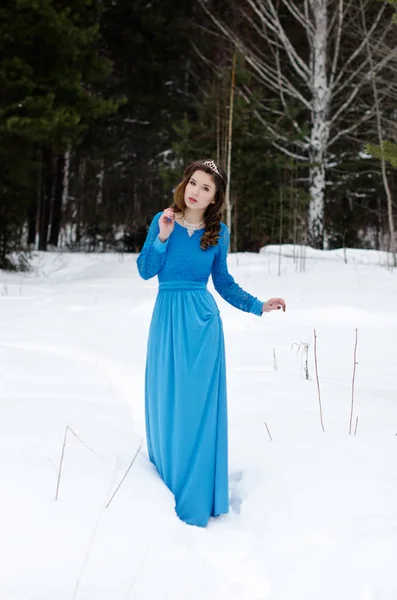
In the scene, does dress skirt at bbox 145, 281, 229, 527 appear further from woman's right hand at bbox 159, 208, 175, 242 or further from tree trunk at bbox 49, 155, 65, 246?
tree trunk at bbox 49, 155, 65, 246

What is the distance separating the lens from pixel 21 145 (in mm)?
10555

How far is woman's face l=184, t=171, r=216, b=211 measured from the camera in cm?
259

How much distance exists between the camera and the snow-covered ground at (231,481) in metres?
2.08

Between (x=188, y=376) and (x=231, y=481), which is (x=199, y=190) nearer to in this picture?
(x=188, y=376)

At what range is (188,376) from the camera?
258 cm

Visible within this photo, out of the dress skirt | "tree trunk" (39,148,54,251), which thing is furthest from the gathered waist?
"tree trunk" (39,148,54,251)

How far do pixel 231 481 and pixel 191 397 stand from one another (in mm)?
665

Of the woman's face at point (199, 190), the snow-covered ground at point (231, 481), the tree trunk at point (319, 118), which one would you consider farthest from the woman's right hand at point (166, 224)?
the tree trunk at point (319, 118)

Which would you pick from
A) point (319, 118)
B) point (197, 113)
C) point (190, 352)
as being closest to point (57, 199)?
point (197, 113)

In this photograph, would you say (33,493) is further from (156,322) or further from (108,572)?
(156,322)

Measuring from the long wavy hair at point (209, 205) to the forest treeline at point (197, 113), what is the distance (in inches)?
65.1

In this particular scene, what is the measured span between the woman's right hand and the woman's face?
11 cm

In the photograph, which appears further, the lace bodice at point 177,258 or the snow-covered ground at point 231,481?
the lace bodice at point 177,258

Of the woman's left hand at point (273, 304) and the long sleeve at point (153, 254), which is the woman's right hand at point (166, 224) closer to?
the long sleeve at point (153, 254)
